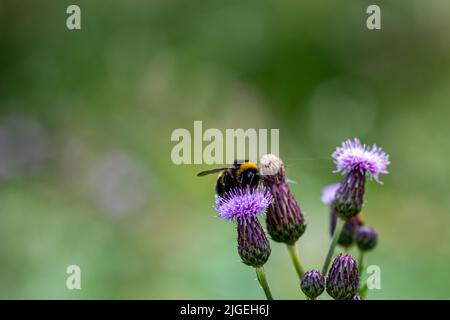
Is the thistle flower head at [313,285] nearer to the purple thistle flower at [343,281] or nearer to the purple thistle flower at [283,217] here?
the purple thistle flower at [343,281]

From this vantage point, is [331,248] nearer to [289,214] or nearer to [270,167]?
[289,214]

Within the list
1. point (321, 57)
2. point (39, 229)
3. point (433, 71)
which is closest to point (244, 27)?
point (321, 57)

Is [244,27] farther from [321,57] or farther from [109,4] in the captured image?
[109,4]

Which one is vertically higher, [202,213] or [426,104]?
[426,104]

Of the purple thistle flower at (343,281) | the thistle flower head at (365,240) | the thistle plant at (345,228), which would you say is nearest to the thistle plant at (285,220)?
the purple thistle flower at (343,281)

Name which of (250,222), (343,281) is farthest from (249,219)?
(343,281)

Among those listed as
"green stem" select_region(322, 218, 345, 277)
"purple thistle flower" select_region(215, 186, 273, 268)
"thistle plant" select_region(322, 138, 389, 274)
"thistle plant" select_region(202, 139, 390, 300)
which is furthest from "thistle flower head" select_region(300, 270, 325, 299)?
"thistle plant" select_region(322, 138, 389, 274)

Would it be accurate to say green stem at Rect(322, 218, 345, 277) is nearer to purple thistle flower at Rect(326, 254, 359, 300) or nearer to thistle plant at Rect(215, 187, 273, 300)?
purple thistle flower at Rect(326, 254, 359, 300)
